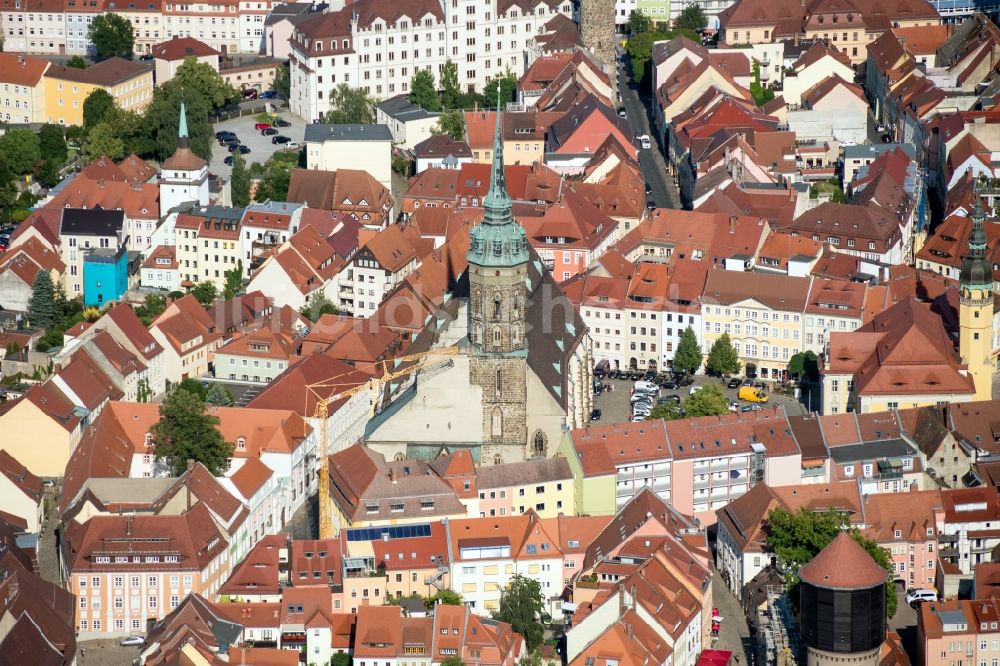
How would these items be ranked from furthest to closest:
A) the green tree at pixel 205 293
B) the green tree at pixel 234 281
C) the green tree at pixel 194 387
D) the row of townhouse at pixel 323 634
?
1. the green tree at pixel 234 281
2. the green tree at pixel 205 293
3. the green tree at pixel 194 387
4. the row of townhouse at pixel 323 634

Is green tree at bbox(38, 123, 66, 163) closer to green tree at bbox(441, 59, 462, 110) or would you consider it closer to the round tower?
green tree at bbox(441, 59, 462, 110)

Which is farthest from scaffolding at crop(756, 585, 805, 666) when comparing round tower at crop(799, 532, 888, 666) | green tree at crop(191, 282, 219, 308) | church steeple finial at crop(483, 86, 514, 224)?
green tree at crop(191, 282, 219, 308)

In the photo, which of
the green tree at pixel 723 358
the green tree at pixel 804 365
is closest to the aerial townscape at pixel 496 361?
the green tree at pixel 723 358

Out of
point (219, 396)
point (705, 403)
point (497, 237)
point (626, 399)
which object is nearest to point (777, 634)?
point (705, 403)

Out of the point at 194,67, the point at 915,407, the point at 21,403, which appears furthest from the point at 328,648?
the point at 194,67

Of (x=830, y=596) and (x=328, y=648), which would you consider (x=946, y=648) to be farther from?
(x=328, y=648)

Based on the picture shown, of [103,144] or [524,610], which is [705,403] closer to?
[524,610]

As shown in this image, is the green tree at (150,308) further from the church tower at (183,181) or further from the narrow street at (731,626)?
the narrow street at (731,626)

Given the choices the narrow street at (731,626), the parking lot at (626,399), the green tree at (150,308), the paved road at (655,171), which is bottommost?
the narrow street at (731,626)
